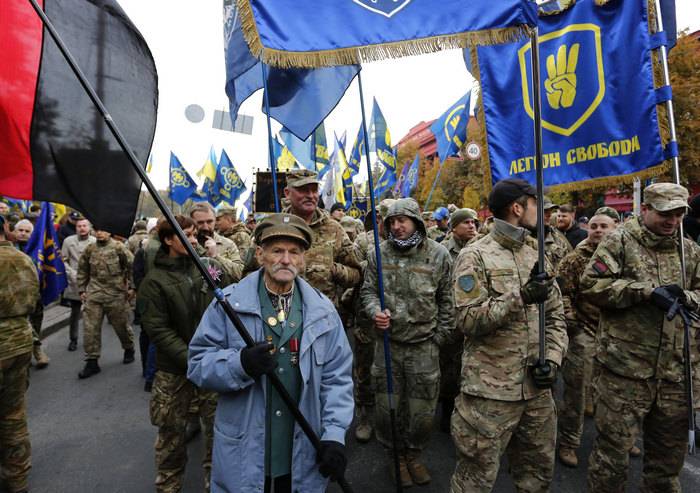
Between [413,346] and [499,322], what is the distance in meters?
1.24

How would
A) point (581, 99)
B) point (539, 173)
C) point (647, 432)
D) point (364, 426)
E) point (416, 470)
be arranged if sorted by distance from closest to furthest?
point (539, 173) → point (647, 432) → point (581, 99) → point (416, 470) → point (364, 426)

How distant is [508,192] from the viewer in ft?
8.74

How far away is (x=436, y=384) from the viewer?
11.7 feet

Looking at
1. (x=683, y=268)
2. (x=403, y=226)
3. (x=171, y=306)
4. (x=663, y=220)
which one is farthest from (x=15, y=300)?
(x=683, y=268)

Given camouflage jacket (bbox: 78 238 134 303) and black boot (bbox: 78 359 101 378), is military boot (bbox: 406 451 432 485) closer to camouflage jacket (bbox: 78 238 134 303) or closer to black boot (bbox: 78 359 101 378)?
black boot (bbox: 78 359 101 378)

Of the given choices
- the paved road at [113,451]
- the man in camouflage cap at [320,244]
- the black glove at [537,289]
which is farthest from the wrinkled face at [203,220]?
the black glove at [537,289]

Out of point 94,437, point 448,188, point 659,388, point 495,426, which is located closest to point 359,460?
point 495,426

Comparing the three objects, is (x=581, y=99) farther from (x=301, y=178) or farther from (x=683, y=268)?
(x=301, y=178)

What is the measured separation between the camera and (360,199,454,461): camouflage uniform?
Result: 355 centimetres

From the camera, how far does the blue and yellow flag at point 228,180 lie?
18422 millimetres

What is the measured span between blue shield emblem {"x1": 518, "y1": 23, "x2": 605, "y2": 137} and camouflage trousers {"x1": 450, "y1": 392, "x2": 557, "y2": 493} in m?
2.01

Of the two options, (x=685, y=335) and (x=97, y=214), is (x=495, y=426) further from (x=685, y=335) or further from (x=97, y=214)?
(x=97, y=214)

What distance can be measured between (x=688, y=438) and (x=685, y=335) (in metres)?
0.65

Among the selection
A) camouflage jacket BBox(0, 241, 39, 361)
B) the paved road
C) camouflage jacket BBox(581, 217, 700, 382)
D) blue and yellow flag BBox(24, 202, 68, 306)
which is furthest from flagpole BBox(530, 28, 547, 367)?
blue and yellow flag BBox(24, 202, 68, 306)
